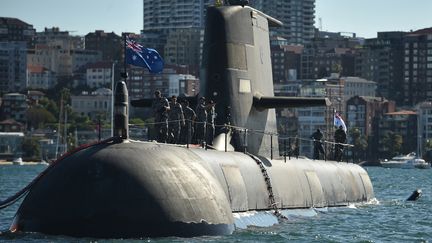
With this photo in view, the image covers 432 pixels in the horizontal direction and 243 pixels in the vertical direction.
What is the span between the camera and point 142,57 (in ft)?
90.1

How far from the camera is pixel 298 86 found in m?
178

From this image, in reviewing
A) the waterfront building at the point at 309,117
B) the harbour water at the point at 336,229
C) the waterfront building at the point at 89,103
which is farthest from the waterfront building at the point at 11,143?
the harbour water at the point at 336,229

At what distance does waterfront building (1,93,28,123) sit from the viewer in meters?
196

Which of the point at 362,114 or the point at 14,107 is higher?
the point at 14,107

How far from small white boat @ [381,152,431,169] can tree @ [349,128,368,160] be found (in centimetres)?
858

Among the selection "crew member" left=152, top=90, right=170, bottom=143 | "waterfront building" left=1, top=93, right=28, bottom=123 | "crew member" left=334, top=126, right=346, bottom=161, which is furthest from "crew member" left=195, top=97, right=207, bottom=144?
"waterfront building" left=1, top=93, right=28, bottom=123

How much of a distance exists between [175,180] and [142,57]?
6390 mm

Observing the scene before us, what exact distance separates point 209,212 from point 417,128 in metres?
151

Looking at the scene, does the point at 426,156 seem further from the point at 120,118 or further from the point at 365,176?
the point at 120,118

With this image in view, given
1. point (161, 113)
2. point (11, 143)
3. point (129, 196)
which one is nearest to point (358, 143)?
point (11, 143)

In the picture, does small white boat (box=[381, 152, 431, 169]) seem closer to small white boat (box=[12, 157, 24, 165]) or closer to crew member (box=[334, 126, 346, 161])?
small white boat (box=[12, 157, 24, 165])

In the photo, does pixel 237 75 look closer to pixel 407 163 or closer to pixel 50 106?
pixel 407 163

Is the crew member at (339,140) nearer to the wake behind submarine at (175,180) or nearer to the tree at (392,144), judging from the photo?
the wake behind submarine at (175,180)

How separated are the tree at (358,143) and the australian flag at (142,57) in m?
136
